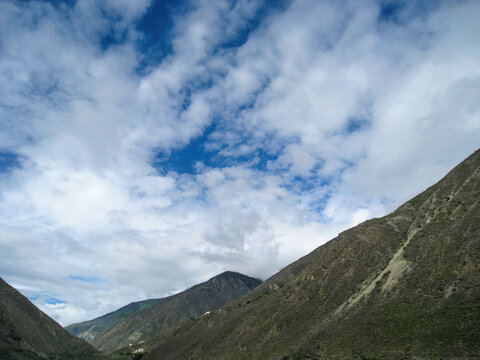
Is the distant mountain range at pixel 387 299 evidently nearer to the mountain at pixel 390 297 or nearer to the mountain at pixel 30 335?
the mountain at pixel 390 297

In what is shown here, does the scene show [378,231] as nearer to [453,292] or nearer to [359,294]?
[359,294]

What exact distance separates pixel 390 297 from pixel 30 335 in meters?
126

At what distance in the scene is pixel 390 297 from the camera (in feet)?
146

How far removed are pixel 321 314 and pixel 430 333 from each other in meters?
24.7

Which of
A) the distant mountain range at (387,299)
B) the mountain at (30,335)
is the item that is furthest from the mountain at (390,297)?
the mountain at (30,335)

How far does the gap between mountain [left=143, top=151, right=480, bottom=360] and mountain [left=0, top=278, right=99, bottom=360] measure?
158 feet

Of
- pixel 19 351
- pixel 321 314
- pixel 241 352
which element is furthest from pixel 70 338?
pixel 321 314

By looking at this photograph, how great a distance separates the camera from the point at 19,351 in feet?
272

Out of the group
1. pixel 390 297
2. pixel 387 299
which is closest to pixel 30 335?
pixel 387 299

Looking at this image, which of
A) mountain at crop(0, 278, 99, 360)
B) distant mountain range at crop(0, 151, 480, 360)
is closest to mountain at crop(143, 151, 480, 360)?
distant mountain range at crop(0, 151, 480, 360)

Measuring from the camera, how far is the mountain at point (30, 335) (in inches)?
3519

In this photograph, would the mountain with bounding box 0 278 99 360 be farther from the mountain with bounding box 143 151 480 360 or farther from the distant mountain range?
the mountain with bounding box 143 151 480 360

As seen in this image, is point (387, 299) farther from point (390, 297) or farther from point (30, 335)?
point (30, 335)

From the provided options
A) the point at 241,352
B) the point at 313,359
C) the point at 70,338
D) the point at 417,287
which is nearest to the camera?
the point at 313,359
